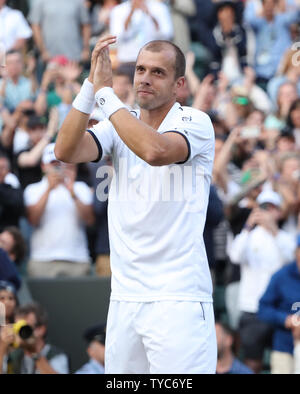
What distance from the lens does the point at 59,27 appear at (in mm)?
12664

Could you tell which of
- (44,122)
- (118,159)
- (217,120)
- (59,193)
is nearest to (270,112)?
(217,120)

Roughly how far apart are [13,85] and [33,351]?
469 centimetres

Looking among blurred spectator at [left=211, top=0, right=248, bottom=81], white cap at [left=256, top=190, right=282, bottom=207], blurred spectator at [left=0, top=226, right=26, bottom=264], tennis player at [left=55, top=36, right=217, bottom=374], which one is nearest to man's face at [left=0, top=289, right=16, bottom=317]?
blurred spectator at [left=0, top=226, right=26, bottom=264]

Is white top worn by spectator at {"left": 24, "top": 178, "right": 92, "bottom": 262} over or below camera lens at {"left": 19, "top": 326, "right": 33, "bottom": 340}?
over

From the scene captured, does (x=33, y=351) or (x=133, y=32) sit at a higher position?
(x=133, y=32)

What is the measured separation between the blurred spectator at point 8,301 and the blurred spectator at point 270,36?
6380 millimetres

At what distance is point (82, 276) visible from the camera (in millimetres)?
8836

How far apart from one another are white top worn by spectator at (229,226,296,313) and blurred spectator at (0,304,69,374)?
76.7 inches

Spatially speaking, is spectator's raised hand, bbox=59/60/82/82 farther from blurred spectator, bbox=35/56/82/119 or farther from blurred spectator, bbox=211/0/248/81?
blurred spectator, bbox=211/0/248/81

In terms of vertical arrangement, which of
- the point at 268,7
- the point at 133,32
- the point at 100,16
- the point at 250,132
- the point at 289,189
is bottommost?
the point at 289,189

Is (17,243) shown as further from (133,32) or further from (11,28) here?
(11,28)

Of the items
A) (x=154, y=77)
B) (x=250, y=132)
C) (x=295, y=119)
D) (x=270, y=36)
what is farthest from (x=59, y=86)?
(x=154, y=77)

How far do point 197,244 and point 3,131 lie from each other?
5.66m

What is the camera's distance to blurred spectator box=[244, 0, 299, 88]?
515 inches
